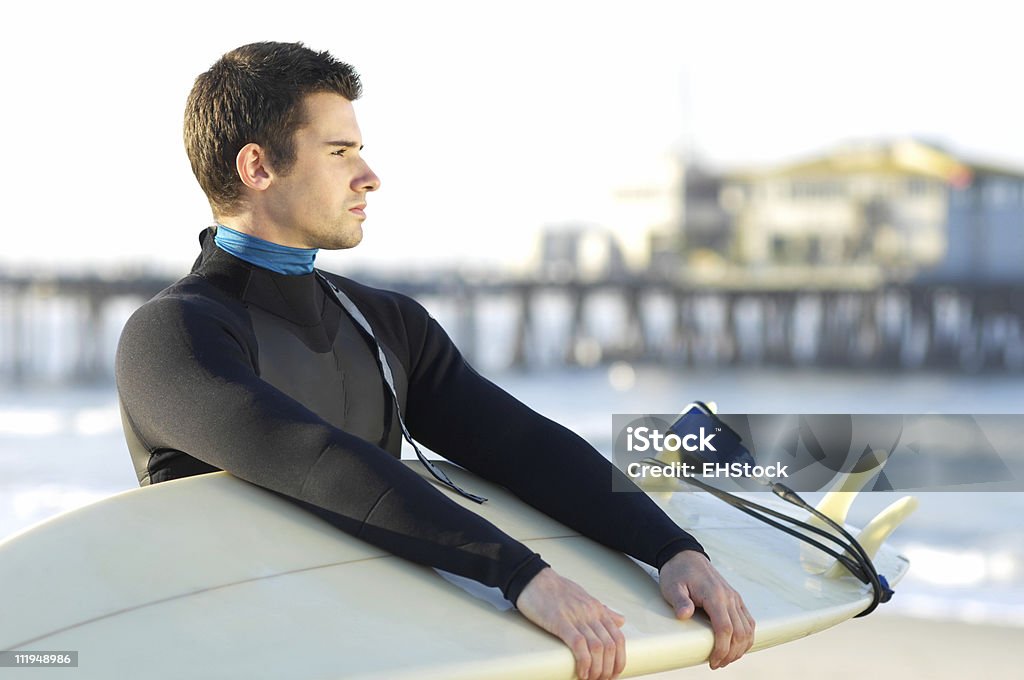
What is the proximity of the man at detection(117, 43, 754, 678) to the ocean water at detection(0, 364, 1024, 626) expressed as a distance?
0.70ft

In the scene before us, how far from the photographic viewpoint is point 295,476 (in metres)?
1.34

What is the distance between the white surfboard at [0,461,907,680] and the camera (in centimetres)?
117

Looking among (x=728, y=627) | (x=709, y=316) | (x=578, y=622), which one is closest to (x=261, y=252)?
(x=578, y=622)

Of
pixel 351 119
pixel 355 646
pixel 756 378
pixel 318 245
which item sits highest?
pixel 351 119

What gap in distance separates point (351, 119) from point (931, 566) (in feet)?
18.4

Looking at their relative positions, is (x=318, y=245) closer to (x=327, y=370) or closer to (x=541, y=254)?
(x=327, y=370)

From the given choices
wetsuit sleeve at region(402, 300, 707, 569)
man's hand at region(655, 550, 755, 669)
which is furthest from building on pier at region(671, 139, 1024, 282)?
man's hand at region(655, 550, 755, 669)

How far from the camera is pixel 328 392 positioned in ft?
5.16

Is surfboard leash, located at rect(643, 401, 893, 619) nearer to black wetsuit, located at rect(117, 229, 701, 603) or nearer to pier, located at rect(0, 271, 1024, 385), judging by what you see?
black wetsuit, located at rect(117, 229, 701, 603)

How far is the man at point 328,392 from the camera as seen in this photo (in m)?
1.31

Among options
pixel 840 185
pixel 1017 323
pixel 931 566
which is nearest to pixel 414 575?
pixel 931 566

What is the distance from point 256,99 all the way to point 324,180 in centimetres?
13

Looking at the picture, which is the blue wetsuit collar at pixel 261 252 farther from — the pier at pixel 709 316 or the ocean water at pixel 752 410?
the pier at pixel 709 316

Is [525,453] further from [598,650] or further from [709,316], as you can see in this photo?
[709,316]
